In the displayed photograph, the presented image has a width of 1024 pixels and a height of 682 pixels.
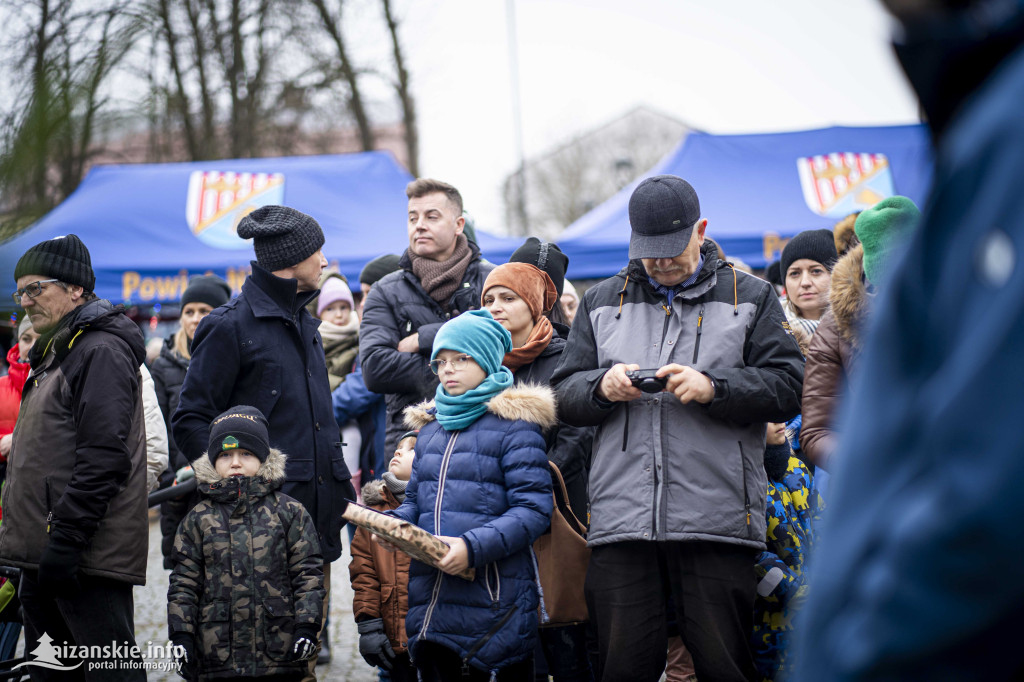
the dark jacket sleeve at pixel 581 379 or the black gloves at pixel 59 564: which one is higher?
the dark jacket sleeve at pixel 581 379

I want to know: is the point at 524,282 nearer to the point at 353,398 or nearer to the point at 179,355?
the point at 353,398

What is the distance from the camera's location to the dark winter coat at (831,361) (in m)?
3.06

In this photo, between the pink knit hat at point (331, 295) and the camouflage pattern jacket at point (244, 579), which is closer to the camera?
the camouflage pattern jacket at point (244, 579)

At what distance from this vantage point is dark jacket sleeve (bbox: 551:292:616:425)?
318 centimetres

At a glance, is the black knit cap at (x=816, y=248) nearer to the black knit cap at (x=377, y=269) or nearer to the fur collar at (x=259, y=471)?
the black knit cap at (x=377, y=269)

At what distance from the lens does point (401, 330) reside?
4.57m

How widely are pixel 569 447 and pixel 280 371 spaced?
129cm

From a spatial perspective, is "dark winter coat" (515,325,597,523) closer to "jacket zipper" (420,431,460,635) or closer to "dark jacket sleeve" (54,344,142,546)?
"jacket zipper" (420,431,460,635)

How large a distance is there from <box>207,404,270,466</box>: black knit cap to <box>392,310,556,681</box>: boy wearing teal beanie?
64 centimetres

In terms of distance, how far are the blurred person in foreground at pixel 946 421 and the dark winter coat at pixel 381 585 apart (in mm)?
3055

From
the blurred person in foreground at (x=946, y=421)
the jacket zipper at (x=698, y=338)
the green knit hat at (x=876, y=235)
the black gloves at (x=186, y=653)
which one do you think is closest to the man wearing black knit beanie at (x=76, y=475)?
the black gloves at (x=186, y=653)

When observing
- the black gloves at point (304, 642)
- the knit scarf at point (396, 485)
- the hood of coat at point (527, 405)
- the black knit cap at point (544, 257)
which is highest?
the black knit cap at point (544, 257)

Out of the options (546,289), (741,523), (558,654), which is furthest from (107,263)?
(741,523)

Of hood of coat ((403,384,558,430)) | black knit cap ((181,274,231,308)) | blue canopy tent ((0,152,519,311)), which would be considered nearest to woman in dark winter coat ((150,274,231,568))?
black knit cap ((181,274,231,308))
